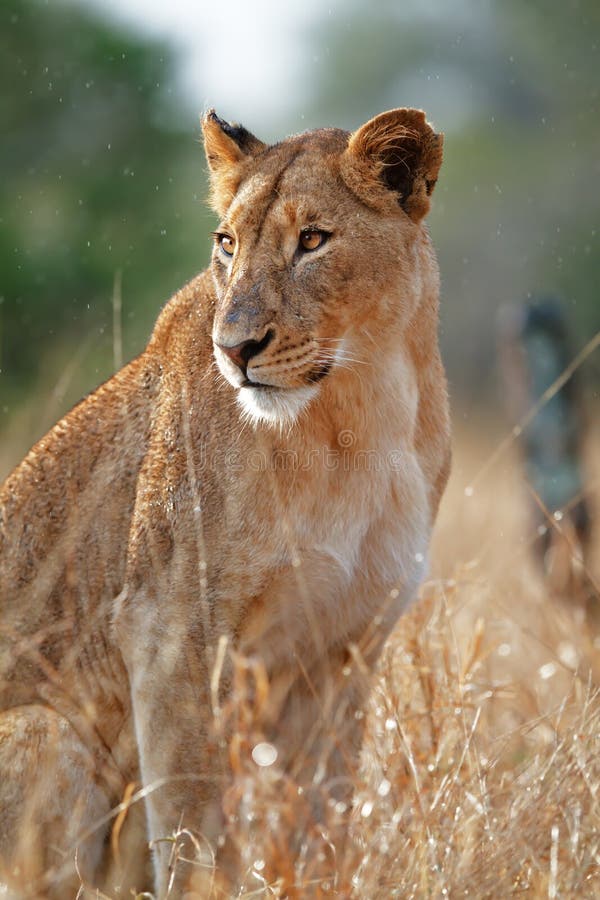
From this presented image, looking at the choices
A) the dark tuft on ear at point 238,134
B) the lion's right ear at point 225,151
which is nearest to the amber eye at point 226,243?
the lion's right ear at point 225,151

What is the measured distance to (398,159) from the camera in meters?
3.87

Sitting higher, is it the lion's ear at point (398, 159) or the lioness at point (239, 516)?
the lion's ear at point (398, 159)

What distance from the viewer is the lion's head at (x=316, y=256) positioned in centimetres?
361

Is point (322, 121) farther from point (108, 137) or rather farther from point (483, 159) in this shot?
point (108, 137)

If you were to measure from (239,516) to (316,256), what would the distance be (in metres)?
0.75

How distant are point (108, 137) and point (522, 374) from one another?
10.4 metres

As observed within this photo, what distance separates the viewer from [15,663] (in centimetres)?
397

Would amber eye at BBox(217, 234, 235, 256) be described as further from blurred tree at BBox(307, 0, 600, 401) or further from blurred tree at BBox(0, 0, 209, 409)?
blurred tree at BBox(307, 0, 600, 401)

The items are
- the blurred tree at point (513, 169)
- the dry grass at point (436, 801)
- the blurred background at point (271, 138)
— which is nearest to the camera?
the dry grass at point (436, 801)

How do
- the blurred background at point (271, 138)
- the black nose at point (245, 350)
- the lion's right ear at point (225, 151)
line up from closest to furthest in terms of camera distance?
the black nose at point (245, 350)
the lion's right ear at point (225, 151)
the blurred background at point (271, 138)

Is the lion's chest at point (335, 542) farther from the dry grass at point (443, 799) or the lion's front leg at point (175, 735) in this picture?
the dry grass at point (443, 799)

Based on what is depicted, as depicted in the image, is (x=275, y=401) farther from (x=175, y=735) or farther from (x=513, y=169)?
(x=513, y=169)

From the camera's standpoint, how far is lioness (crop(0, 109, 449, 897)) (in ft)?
12.1

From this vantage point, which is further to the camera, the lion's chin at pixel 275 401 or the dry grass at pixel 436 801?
the lion's chin at pixel 275 401
